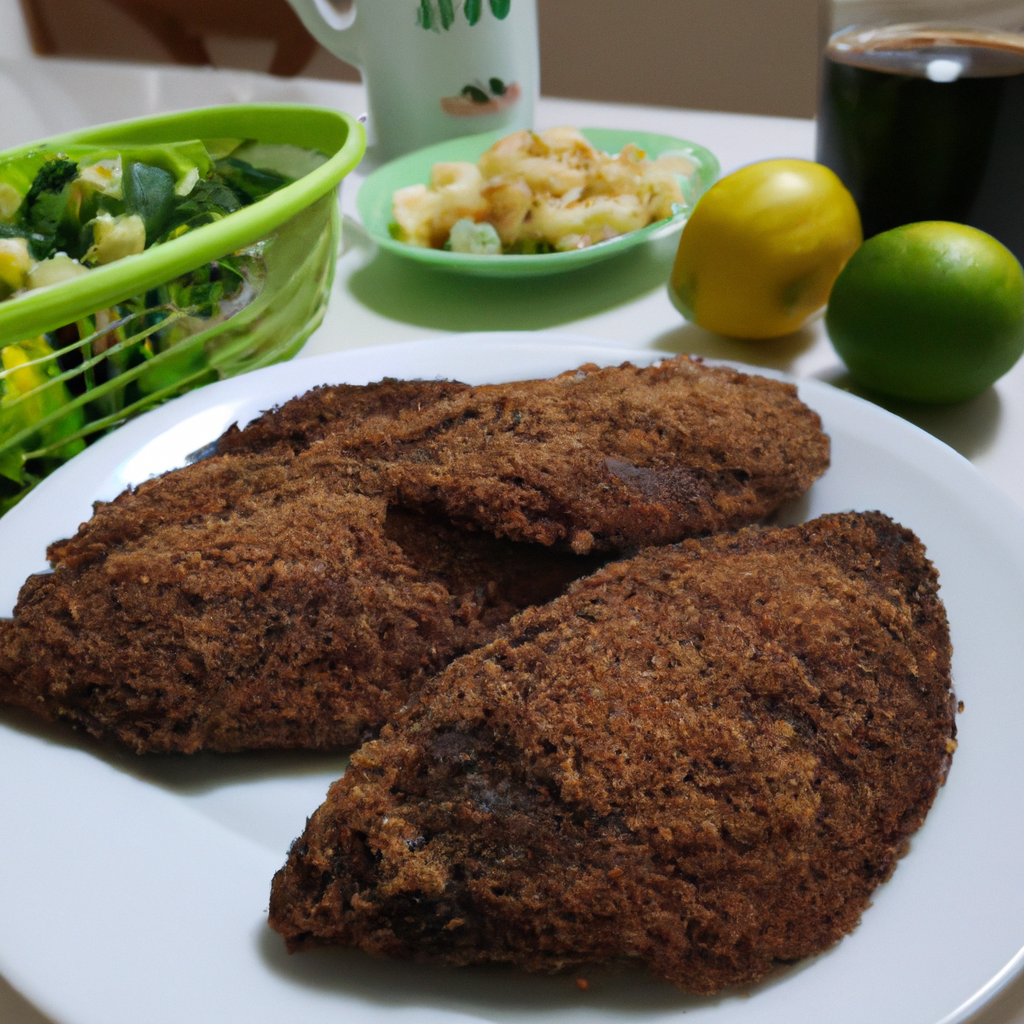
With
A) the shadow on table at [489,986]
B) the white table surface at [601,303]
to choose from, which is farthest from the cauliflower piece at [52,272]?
the shadow on table at [489,986]

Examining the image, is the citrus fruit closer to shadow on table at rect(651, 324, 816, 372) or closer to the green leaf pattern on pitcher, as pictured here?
shadow on table at rect(651, 324, 816, 372)

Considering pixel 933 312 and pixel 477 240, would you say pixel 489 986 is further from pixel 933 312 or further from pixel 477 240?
pixel 477 240

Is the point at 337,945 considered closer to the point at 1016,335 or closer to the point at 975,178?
the point at 1016,335

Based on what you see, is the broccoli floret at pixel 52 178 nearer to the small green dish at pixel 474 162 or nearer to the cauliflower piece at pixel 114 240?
the cauliflower piece at pixel 114 240

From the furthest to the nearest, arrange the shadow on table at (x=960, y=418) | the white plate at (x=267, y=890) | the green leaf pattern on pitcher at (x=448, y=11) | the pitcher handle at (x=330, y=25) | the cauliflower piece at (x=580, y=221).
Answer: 1. the pitcher handle at (x=330, y=25)
2. the green leaf pattern on pitcher at (x=448, y=11)
3. the cauliflower piece at (x=580, y=221)
4. the shadow on table at (x=960, y=418)
5. the white plate at (x=267, y=890)

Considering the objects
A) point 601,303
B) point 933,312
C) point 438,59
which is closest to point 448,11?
point 438,59

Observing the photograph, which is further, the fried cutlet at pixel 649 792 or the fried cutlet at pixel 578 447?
the fried cutlet at pixel 578 447
